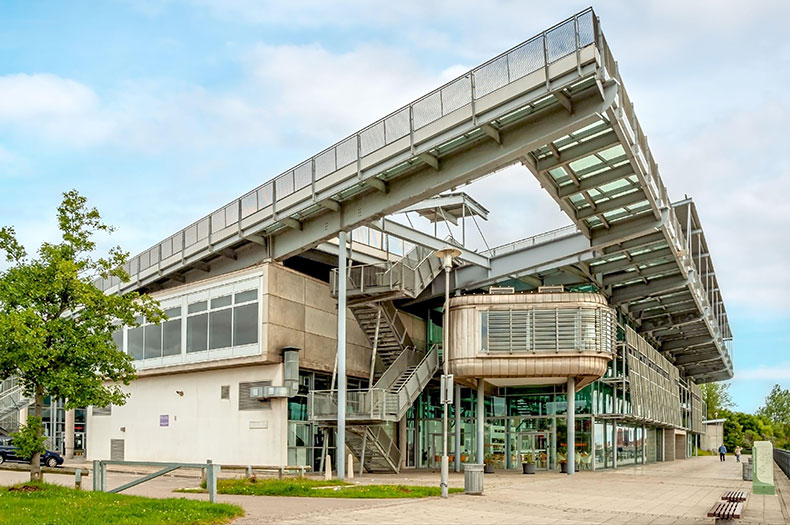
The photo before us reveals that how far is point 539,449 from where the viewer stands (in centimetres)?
3978

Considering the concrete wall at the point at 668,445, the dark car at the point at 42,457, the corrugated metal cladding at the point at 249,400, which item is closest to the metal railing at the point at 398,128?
the corrugated metal cladding at the point at 249,400

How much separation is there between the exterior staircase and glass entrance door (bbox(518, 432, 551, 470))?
623 cm

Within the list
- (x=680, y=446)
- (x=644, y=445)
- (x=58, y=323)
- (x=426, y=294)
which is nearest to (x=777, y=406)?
(x=680, y=446)

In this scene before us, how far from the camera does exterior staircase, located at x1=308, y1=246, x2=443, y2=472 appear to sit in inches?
1258

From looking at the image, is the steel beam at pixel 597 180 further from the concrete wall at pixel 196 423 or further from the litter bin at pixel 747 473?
the litter bin at pixel 747 473

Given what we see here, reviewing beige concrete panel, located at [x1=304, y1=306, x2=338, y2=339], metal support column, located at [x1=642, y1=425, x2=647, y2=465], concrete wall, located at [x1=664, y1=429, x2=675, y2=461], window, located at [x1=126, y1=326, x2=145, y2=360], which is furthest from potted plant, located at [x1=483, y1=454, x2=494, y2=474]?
concrete wall, located at [x1=664, y1=429, x2=675, y2=461]

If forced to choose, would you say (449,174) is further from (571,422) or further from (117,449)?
(117,449)

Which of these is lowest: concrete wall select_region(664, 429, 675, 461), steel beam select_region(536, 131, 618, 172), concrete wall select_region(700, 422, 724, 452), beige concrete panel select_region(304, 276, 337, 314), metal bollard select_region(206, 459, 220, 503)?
concrete wall select_region(700, 422, 724, 452)

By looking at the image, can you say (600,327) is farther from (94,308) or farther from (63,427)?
(63,427)

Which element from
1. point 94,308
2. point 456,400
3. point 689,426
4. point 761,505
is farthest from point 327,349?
point 689,426

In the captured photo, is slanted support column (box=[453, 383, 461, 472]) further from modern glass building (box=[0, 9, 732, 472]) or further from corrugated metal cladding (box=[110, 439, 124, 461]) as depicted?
corrugated metal cladding (box=[110, 439, 124, 461])

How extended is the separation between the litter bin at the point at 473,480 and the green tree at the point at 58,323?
9.66m

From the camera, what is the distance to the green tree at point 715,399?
132375 mm

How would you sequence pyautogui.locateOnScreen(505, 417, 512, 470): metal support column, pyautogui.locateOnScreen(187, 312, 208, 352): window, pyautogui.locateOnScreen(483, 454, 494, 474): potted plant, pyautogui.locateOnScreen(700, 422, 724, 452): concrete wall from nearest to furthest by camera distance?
1. pyautogui.locateOnScreen(187, 312, 208, 352): window
2. pyautogui.locateOnScreen(483, 454, 494, 474): potted plant
3. pyautogui.locateOnScreen(505, 417, 512, 470): metal support column
4. pyautogui.locateOnScreen(700, 422, 724, 452): concrete wall
